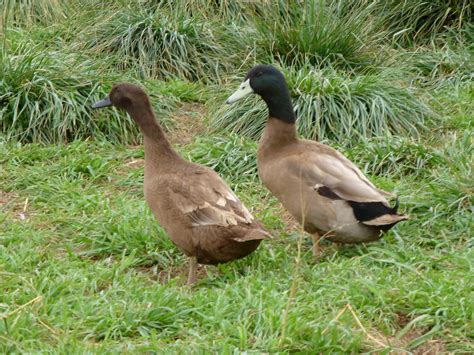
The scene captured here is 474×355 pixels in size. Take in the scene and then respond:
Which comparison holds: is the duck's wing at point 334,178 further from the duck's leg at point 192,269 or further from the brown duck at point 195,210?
the duck's leg at point 192,269

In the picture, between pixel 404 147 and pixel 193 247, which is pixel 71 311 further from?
pixel 404 147

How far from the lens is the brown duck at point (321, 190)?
6027mm

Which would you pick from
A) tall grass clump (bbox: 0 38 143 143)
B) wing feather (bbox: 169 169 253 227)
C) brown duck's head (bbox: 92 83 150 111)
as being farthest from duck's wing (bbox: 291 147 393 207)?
tall grass clump (bbox: 0 38 143 143)

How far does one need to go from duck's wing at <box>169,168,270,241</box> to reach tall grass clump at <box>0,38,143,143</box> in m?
2.41

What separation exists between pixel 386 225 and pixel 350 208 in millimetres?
237

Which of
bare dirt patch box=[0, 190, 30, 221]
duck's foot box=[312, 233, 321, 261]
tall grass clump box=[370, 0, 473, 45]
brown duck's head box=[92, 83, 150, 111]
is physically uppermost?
brown duck's head box=[92, 83, 150, 111]

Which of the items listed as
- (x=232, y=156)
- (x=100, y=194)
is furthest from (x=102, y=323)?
(x=232, y=156)

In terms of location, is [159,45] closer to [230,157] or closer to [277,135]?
[230,157]

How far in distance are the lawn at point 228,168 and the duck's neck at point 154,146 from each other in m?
0.45

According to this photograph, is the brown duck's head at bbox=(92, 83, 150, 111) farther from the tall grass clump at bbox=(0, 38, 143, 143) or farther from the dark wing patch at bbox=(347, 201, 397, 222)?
the tall grass clump at bbox=(0, 38, 143, 143)

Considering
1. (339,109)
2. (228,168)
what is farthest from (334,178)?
(339,109)

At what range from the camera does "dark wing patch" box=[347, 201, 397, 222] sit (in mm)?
6000

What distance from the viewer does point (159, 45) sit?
9531 mm

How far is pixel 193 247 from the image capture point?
5.73 m
